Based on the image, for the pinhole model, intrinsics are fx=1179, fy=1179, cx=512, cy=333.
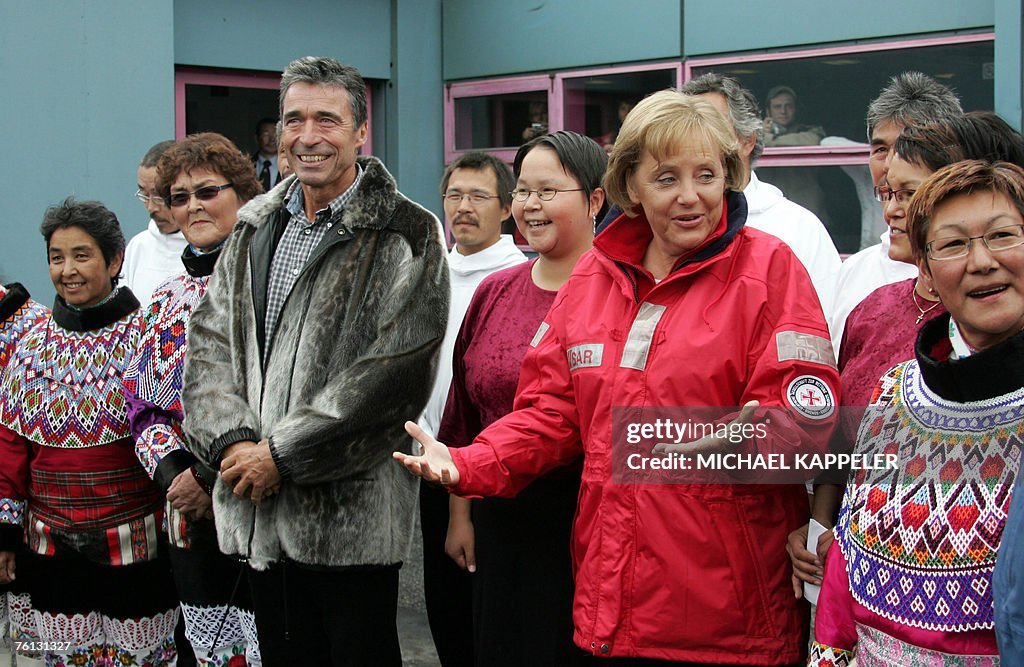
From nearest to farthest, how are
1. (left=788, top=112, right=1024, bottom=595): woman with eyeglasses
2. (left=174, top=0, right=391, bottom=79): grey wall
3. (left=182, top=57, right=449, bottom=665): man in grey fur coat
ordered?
1. (left=788, top=112, right=1024, bottom=595): woman with eyeglasses
2. (left=182, top=57, right=449, bottom=665): man in grey fur coat
3. (left=174, top=0, right=391, bottom=79): grey wall

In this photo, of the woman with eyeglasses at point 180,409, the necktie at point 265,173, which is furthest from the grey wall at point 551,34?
the woman with eyeglasses at point 180,409

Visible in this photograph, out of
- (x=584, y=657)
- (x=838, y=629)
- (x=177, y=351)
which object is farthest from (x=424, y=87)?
(x=838, y=629)

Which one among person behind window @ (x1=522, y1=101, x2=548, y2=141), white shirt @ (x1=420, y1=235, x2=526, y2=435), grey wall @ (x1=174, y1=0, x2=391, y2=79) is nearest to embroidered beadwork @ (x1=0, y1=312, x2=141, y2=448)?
white shirt @ (x1=420, y1=235, x2=526, y2=435)

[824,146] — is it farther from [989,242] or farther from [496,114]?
[989,242]

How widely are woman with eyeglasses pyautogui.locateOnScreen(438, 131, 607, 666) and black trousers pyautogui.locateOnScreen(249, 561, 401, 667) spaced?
268 millimetres

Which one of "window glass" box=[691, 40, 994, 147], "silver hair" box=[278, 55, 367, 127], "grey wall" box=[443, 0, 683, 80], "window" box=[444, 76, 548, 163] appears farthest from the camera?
"window" box=[444, 76, 548, 163]

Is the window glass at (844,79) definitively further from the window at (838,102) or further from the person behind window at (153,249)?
the person behind window at (153,249)

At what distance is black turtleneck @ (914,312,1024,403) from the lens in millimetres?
2016

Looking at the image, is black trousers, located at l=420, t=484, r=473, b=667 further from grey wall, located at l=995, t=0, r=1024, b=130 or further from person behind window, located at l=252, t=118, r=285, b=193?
person behind window, located at l=252, t=118, r=285, b=193

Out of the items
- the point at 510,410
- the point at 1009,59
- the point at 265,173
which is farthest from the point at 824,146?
the point at 510,410

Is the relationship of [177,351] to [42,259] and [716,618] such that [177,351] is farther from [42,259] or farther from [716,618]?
[42,259]

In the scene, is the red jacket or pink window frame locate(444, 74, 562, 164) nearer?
the red jacket

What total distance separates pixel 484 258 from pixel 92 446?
1.55 meters

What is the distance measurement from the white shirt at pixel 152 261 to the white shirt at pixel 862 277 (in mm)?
3084
